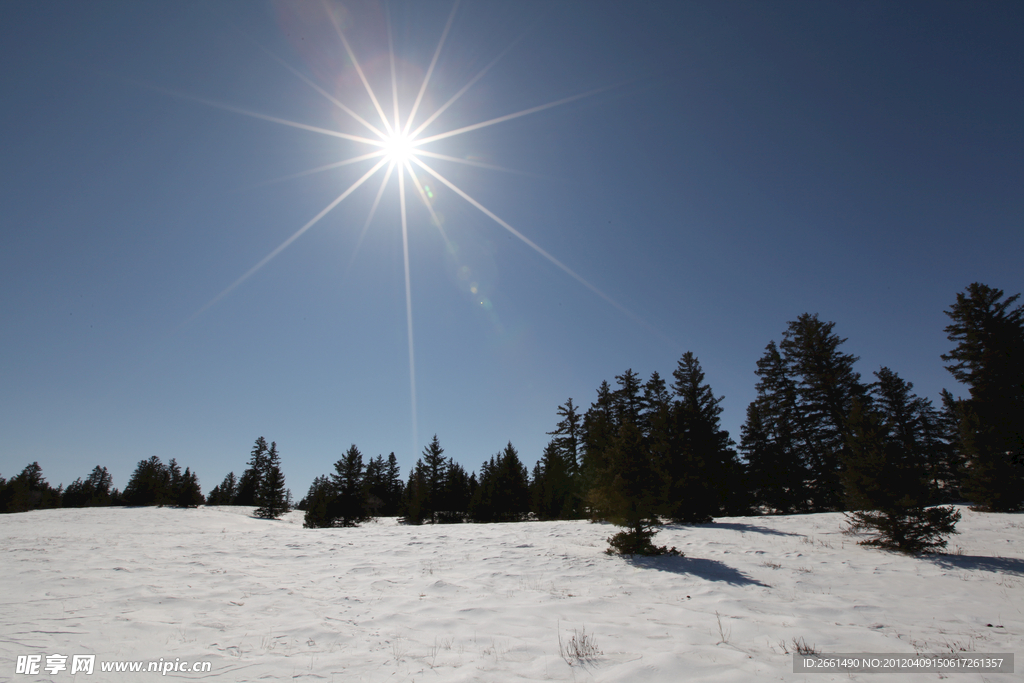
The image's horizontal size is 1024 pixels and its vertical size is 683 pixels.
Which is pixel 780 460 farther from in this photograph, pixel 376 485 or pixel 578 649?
pixel 376 485

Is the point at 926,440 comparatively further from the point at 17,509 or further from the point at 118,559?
the point at 17,509

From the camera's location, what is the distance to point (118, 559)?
11.6m

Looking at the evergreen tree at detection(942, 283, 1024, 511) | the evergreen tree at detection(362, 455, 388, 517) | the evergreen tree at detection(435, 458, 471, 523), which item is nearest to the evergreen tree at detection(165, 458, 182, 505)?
the evergreen tree at detection(362, 455, 388, 517)

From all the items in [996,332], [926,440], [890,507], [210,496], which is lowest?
[210,496]

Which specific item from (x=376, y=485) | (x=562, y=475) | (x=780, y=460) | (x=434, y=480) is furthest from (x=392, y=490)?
(x=780, y=460)

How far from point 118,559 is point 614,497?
15.9 metres

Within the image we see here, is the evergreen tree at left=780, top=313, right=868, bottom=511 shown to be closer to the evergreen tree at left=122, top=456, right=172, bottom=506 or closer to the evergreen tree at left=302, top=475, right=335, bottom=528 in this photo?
the evergreen tree at left=302, top=475, right=335, bottom=528

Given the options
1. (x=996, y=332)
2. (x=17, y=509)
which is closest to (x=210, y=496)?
(x=17, y=509)

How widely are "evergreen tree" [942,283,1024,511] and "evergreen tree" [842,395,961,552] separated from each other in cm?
949

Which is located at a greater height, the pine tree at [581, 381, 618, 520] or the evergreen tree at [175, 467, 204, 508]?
the pine tree at [581, 381, 618, 520]

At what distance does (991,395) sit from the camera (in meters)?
20.9

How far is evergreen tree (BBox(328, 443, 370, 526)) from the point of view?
35969mm

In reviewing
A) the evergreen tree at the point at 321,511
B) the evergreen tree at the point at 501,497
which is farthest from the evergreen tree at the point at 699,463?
the evergreen tree at the point at 321,511

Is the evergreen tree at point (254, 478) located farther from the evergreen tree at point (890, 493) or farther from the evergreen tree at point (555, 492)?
the evergreen tree at point (890, 493)
